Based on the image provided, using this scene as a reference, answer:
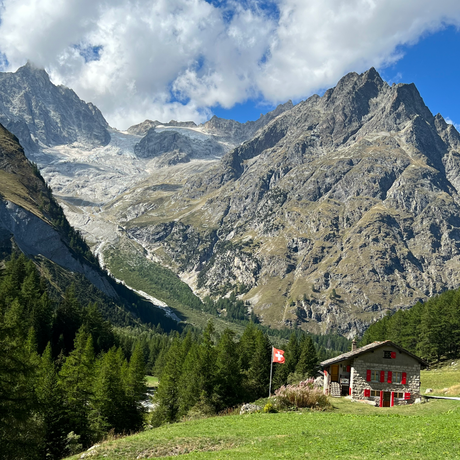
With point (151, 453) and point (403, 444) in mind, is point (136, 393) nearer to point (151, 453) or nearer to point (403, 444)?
point (151, 453)

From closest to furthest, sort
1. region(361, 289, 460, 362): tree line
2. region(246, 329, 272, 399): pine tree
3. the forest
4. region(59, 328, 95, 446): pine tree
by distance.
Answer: the forest
region(59, 328, 95, 446): pine tree
region(246, 329, 272, 399): pine tree
region(361, 289, 460, 362): tree line

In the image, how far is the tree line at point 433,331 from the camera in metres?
92.9

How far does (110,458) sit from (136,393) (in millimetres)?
39688

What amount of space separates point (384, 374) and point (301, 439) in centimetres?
3218

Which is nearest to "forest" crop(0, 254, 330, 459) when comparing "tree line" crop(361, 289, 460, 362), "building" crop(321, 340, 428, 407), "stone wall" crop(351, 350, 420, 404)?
"stone wall" crop(351, 350, 420, 404)

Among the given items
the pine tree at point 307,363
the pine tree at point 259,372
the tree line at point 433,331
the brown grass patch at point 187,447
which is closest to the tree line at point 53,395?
the brown grass patch at point 187,447

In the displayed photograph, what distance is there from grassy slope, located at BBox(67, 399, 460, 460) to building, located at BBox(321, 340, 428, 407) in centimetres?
1883

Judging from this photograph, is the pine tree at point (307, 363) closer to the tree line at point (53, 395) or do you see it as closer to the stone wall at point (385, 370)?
the stone wall at point (385, 370)

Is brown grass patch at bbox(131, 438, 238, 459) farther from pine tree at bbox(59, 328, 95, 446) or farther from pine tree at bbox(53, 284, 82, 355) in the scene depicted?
pine tree at bbox(53, 284, 82, 355)

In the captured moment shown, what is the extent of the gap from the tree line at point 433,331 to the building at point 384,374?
4201 cm

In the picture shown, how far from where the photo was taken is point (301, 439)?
93.5 ft

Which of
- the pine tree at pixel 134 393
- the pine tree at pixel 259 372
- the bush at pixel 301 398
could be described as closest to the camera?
the bush at pixel 301 398

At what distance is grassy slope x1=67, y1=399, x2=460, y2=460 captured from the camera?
23703mm

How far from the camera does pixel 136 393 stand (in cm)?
6700
